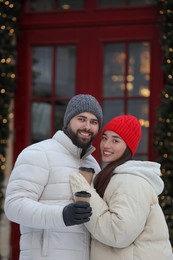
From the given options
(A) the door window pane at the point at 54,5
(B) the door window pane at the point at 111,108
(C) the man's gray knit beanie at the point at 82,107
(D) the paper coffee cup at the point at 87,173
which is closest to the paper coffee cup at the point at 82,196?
Answer: (D) the paper coffee cup at the point at 87,173

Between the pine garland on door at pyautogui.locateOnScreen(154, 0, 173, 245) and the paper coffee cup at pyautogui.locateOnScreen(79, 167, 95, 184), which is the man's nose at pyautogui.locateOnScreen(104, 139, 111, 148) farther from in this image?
the pine garland on door at pyautogui.locateOnScreen(154, 0, 173, 245)

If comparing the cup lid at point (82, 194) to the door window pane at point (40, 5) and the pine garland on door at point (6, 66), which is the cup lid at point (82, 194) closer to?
the pine garland on door at point (6, 66)

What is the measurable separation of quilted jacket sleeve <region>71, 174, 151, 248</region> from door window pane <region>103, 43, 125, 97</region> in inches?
126

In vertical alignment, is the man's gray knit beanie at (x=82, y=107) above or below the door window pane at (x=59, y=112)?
above

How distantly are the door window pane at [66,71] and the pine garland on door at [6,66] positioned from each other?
49 centimetres

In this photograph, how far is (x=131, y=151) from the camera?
3543 mm

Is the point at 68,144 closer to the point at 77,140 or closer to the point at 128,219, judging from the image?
the point at 77,140

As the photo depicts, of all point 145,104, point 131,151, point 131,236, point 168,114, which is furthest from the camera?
point 145,104

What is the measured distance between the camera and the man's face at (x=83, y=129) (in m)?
3.50

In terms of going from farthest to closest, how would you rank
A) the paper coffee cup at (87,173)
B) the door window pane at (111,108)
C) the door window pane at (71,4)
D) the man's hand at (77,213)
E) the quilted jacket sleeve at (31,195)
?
the door window pane at (71,4)
the door window pane at (111,108)
the paper coffee cup at (87,173)
the quilted jacket sleeve at (31,195)
the man's hand at (77,213)

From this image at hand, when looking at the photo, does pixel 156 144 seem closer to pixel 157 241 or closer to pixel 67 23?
pixel 67 23

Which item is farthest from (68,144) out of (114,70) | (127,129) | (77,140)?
(114,70)

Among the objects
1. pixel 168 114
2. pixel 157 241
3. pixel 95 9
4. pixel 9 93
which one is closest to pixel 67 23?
pixel 95 9

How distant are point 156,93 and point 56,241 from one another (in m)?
3.25
